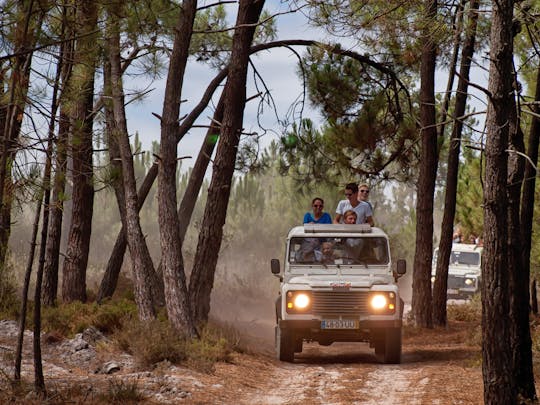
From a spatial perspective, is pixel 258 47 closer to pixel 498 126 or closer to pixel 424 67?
pixel 424 67

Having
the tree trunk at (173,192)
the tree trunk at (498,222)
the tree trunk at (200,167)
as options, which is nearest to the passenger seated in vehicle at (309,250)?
the tree trunk at (173,192)

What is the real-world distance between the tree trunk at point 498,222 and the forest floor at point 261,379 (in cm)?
112

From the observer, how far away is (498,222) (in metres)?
8.23

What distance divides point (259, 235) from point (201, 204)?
951cm

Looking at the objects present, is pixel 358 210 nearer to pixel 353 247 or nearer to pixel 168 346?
pixel 353 247

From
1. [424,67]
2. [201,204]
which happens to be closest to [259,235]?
[201,204]

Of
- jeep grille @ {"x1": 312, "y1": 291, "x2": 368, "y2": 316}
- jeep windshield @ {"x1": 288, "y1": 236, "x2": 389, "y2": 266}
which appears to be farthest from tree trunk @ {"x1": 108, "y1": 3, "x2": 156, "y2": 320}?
jeep grille @ {"x1": 312, "y1": 291, "x2": 368, "y2": 316}

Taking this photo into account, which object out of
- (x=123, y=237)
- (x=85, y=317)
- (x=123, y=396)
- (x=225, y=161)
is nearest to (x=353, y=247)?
(x=225, y=161)

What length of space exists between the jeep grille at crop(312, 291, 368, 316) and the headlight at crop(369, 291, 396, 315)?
10 centimetres

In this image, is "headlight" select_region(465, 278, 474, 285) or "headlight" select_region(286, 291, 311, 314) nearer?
"headlight" select_region(286, 291, 311, 314)

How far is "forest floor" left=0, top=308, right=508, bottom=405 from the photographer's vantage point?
9.46 m

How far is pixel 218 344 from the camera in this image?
1244cm

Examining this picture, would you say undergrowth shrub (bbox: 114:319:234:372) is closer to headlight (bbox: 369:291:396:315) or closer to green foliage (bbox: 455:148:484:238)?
headlight (bbox: 369:291:396:315)

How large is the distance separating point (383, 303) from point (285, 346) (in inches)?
61.4
